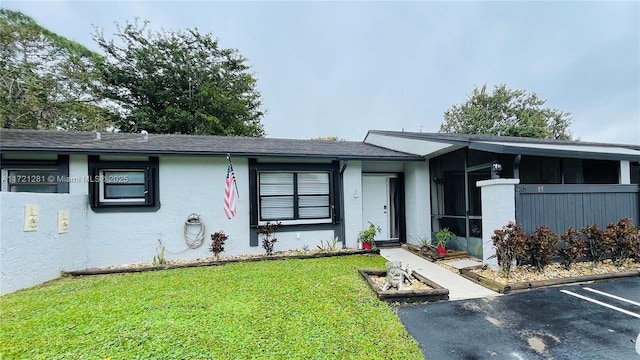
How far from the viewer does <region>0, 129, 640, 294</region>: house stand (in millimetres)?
5559

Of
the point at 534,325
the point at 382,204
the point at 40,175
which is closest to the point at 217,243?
the point at 40,175

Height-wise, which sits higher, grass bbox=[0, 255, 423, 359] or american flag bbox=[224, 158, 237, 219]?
american flag bbox=[224, 158, 237, 219]

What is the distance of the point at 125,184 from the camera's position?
22.1ft

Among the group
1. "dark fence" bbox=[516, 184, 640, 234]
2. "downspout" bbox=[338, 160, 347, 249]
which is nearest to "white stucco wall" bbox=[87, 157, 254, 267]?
"downspout" bbox=[338, 160, 347, 249]

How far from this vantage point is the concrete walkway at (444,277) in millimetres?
4601

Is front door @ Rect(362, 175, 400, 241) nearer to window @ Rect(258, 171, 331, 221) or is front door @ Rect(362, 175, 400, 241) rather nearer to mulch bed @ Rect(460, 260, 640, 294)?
window @ Rect(258, 171, 331, 221)

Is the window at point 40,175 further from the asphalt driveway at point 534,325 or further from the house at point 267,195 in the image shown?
the asphalt driveway at point 534,325

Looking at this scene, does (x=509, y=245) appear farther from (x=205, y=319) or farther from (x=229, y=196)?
(x=229, y=196)

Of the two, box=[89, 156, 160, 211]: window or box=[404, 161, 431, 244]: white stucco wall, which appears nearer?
box=[89, 156, 160, 211]: window

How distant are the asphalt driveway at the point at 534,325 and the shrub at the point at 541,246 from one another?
25.3 inches

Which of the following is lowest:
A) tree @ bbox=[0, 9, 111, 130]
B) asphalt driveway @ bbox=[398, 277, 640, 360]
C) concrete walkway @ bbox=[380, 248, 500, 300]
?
concrete walkway @ bbox=[380, 248, 500, 300]

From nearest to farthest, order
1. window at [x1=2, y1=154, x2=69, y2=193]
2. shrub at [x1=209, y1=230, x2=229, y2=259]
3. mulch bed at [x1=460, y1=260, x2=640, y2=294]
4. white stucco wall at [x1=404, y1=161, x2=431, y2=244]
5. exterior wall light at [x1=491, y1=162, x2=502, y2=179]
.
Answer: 1. mulch bed at [x1=460, y1=260, x2=640, y2=294]
2. exterior wall light at [x1=491, y1=162, x2=502, y2=179]
3. window at [x1=2, y1=154, x2=69, y2=193]
4. shrub at [x1=209, y1=230, x2=229, y2=259]
5. white stucco wall at [x1=404, y1=161, x2=431, y2=244]

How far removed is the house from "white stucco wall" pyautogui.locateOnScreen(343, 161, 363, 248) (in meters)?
0.03

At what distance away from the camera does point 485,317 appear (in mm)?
3721
